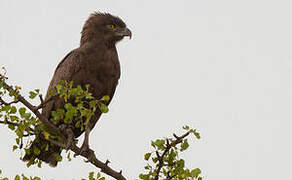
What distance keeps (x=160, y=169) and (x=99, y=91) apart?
2.73 metres

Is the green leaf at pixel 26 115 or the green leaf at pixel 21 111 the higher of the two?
the green leaf at pixel 21 111

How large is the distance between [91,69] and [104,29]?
142 centimetres

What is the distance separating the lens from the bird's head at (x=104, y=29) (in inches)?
305

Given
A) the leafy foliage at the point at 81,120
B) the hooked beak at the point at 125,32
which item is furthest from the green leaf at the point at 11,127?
the hooked beak at the point at 125,32

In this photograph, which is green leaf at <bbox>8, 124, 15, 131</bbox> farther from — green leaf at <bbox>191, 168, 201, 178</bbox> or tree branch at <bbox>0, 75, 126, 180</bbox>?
green leaf at <bbox>191, 168, 201, 178</bbox>

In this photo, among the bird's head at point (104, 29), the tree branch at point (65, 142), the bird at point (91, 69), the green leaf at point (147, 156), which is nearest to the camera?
the tree branch at point (65, 142)

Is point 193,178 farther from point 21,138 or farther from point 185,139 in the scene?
point 21,138

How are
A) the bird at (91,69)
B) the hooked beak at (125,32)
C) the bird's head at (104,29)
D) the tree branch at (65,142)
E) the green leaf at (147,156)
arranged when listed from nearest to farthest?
the tree branch at (65,142), the green leaf at (147,156), the bird at (91,69), the bird's head at (104,29), the hooked beak at (125,32)

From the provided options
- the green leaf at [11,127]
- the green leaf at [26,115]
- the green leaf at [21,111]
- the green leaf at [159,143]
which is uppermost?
the green leaf at [21,111]

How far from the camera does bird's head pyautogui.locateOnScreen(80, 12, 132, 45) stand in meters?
7.73

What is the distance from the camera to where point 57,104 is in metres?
6.75

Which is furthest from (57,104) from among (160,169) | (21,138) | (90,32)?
(160,169)

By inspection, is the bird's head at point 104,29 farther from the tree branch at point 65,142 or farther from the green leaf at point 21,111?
the green leaf at point 21,111

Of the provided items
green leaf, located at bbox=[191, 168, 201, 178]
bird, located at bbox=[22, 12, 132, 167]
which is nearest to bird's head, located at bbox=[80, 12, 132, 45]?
bird, located at bbox=[22, 12, 132, 167]
